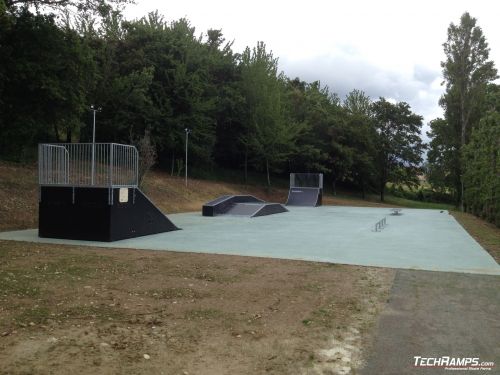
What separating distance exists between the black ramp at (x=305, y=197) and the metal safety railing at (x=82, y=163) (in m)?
19.8

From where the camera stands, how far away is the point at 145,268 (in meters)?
7.50

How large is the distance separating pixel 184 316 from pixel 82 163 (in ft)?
27.0

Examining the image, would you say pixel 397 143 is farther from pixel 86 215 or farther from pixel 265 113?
pixel 86 215

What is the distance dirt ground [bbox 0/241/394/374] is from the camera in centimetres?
361

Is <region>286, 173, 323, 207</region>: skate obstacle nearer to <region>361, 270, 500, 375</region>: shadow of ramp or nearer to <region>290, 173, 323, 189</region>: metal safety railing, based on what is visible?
<region>290, 173, 323, 189</region>: metal safety railing

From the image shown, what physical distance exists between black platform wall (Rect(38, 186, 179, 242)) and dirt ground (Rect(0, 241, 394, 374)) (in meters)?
3.00

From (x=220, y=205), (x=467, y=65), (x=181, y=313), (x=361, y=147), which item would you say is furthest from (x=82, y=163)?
(x=361, y=147)

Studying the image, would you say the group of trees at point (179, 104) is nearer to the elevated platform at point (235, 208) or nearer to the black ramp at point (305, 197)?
the black ramp at point (305, 197)

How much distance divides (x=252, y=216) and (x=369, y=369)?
51.6 ft

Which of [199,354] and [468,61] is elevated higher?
[468,61]

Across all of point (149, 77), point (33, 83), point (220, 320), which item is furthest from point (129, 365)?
point (149, 77)

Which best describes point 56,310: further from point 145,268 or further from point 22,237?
→ point 22,237

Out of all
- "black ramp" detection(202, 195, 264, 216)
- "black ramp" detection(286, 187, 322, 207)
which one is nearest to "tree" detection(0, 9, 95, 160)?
"black ramp" detection(202, 195, 264, 216)

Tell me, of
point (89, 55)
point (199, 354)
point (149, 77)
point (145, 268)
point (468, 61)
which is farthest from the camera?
point (468, 61)
